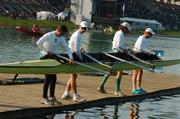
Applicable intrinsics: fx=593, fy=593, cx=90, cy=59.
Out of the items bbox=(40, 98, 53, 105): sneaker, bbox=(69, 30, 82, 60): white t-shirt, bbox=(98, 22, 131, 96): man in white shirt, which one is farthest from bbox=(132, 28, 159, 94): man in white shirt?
bbox=(40, 98, 53, 105): sneaker

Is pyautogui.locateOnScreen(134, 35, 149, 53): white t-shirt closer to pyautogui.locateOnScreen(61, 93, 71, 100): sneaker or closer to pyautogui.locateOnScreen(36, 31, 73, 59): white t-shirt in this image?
pyautogui.locateOnScreen(61, 93, 71, 100): sneaker

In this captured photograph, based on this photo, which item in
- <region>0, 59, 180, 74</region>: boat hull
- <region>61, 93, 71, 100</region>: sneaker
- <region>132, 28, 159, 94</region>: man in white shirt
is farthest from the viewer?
<region>132, 28, 159, 94</region>: man in white shirt

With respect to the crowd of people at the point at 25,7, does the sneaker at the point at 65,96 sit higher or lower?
higher

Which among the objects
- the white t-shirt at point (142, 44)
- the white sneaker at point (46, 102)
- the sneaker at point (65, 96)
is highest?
the white t-shirt at point (142, 44)

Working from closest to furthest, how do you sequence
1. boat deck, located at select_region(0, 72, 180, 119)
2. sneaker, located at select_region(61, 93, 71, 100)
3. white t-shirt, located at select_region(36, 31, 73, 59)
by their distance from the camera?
boat deck, located at select_region(0, 72, 180, 119)
white t-shirt, located at select_region(36, 31, 73, 59)
sneaker, located at select_region(61, 93, 71, 100)

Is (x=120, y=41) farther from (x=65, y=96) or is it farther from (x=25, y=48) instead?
(x=25, y=48)

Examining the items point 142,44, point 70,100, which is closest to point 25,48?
point 142,44

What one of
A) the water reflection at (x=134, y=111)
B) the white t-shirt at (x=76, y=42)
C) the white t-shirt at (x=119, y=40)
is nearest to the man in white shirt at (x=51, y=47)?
the white t-shirt at (x=76, y=42)

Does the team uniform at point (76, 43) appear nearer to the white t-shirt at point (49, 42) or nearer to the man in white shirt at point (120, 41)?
the white t-shirt at point (49, 42)

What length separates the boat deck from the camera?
1861 centimetres

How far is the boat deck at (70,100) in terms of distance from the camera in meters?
18.6

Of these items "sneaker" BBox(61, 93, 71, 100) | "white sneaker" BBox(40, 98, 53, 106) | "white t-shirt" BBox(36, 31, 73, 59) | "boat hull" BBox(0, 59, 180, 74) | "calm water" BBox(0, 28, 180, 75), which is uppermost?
"white t-shirt" BBox(36, 31, 73, 59)

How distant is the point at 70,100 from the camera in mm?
21109

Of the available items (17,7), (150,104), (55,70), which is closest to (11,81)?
(55,70)
